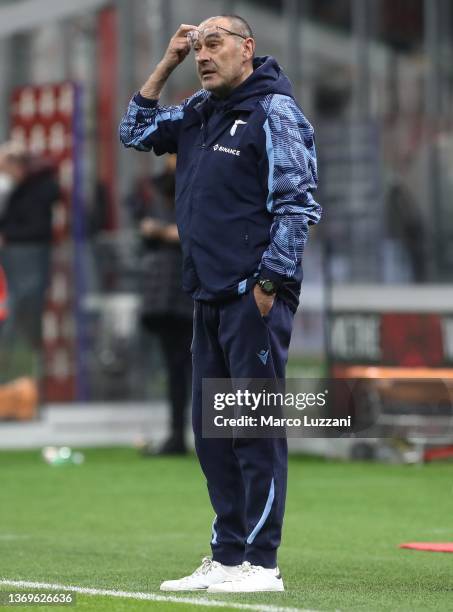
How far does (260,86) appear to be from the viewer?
675 cm

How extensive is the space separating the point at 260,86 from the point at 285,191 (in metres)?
0.43

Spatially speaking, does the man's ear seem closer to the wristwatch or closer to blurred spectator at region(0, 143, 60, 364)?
the wristwatch

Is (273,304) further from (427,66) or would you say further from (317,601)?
(427,66)

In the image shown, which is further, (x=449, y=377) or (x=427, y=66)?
(x=427, y=66)

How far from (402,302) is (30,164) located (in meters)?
4.08

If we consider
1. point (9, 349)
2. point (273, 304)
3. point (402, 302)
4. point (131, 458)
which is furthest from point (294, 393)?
point (402, 302)

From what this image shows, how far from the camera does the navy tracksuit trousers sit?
6.68 meters

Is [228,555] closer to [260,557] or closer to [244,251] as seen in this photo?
[260,557]

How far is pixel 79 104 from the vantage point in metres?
17.0

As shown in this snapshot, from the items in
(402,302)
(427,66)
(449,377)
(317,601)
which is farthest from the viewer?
(427,66)

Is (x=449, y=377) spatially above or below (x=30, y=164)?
below

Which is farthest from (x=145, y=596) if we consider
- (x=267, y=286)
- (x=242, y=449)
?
(x=267, y=286)

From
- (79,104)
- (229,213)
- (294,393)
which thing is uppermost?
(79,104)

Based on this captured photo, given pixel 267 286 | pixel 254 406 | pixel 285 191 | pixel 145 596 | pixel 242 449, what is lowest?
pixel 145 596
